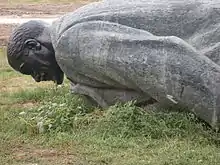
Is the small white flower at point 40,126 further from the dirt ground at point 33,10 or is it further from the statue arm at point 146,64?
the dirt ground at point 33,10

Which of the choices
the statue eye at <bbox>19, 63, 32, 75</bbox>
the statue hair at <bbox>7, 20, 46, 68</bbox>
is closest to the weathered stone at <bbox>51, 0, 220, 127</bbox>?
the statue hair at <bbox>7, 20, 46, 68</bbox>

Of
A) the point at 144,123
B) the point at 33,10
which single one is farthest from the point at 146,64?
the point at 33,10

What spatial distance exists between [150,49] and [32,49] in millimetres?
1399

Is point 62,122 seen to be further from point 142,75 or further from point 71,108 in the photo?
point 142,75

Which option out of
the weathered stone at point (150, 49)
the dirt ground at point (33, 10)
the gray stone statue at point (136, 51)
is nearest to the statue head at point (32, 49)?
the gray stone statue at point (136, 51)

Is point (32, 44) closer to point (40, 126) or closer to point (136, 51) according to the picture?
point (40, 126)

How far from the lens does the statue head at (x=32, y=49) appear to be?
6.42m

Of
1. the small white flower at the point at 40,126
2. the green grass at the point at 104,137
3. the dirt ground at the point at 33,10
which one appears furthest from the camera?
the dirt ground at the point at 33,10

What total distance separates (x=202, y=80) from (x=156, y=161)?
2.73 ft

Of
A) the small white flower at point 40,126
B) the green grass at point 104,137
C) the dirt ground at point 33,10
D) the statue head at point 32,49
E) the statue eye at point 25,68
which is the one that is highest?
the statue head at point 32,49

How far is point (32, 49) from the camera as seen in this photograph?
6.43m

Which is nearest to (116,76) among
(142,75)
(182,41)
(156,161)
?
(142,75)

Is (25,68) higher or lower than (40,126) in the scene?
higher

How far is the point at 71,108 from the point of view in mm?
6484
